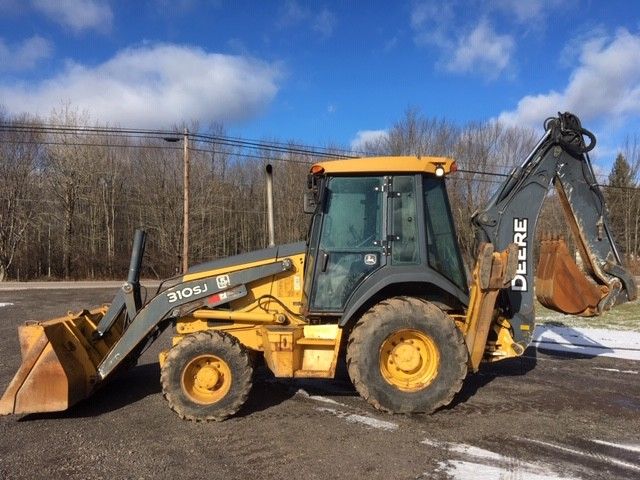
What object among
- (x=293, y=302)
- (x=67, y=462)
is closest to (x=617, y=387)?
(x=293, y=302)

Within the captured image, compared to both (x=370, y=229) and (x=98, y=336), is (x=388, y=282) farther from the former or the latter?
(x=98, y=336)

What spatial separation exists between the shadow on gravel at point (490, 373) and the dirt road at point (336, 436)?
42mm

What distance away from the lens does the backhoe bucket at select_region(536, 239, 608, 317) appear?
554 centimetres

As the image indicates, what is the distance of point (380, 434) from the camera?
14.4 feet

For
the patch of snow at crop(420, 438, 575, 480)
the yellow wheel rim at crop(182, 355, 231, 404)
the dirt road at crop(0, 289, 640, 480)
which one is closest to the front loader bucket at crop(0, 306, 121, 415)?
the dirt road at crop(0, 289, 640, 480)

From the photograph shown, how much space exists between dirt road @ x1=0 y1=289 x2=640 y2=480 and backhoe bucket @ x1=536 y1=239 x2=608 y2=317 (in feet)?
3.16

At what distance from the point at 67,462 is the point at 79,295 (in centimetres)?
1673

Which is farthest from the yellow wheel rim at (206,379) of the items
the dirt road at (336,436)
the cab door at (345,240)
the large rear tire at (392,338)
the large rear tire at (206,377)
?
the large rear tire at (392,338)

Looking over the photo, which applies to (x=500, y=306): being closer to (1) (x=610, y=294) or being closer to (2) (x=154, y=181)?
(1) (x=610, y=294)

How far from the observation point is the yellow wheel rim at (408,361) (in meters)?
4.84

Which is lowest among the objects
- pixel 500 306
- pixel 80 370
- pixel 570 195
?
pixel 80 370

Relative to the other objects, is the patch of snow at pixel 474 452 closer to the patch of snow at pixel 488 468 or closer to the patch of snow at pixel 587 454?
the patch of snow at pixel 488 468

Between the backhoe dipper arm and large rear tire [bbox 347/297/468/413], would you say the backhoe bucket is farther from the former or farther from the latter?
large rear tire [bbox 347/297/468/413]

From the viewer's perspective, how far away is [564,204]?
5.70m
